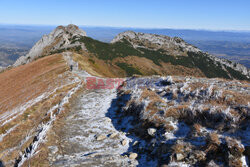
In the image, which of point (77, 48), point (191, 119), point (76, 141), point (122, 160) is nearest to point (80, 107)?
point (76, 141)

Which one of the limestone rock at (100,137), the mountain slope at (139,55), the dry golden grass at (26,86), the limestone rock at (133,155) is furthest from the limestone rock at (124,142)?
the mountain slope at (139,55)

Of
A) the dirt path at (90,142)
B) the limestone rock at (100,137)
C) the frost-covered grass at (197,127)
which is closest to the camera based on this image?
the frost-covered grass at (197,127)

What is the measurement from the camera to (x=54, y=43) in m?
102

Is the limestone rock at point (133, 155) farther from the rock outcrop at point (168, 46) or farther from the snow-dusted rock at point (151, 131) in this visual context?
the rock outcrop at point (168, 46)

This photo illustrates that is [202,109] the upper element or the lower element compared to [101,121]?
upper

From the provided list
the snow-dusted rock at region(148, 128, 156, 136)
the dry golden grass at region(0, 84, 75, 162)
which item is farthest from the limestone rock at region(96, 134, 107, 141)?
the dry golden grass at region(0, 84, 75, 162)

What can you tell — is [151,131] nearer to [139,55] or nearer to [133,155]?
[133,155]

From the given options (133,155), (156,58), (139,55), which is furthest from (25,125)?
(156,58)

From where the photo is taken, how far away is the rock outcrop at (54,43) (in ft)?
305

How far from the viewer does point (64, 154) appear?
1030 cm

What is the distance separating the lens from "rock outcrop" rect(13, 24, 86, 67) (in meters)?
92.9

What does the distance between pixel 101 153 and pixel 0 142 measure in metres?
9.49

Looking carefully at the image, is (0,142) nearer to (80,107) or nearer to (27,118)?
(27,118)

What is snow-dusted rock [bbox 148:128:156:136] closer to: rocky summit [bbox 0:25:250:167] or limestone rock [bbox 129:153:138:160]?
rocky summit [bbox 0:25:250:167]
